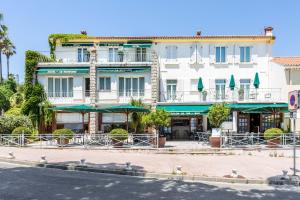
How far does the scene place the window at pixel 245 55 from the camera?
1132 inches

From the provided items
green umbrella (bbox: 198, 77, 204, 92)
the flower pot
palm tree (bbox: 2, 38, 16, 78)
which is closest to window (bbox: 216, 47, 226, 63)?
green umbrella (bbox: 198, 77, 204, 92)

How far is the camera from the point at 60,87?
27.7m

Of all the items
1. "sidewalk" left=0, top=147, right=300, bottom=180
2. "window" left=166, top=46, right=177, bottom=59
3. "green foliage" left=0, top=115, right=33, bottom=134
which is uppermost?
"window" left=166, top=46, right=177, bottom=59

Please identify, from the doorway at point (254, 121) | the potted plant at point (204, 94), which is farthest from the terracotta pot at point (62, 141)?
the doorway at point (254, 121)

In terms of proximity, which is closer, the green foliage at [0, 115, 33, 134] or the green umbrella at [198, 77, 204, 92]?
the green foliage at [0, 115, 33, 134]

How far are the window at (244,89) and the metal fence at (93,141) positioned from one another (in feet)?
36.6

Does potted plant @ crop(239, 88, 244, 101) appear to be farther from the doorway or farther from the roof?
the roof

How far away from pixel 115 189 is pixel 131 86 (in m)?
19.2

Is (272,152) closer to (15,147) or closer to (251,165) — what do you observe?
(251,165)

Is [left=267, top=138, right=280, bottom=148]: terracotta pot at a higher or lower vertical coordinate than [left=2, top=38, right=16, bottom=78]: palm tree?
lower

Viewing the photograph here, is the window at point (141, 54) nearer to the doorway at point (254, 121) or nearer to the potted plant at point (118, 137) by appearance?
the potted plant at point (118, 137)

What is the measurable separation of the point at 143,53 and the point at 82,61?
260 inches

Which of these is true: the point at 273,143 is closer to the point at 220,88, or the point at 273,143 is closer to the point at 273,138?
the point at 273,138

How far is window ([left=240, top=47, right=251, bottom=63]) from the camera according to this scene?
2875 centimetres
